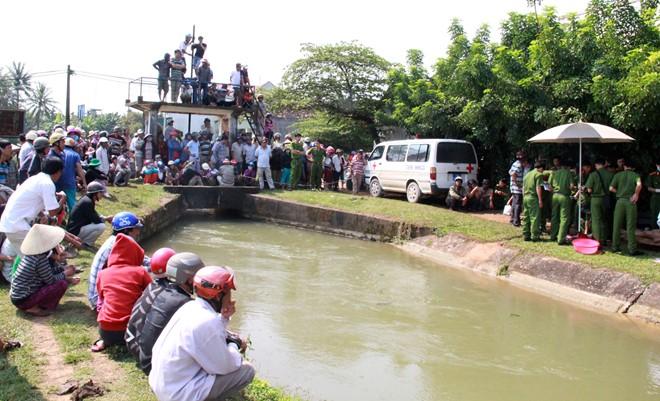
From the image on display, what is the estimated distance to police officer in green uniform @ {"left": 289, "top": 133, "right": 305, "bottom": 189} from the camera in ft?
58.6

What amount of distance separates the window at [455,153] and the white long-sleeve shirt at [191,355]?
11935 mm

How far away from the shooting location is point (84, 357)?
475cm

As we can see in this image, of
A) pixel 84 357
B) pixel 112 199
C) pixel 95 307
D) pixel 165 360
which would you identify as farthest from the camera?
pixel 112 199

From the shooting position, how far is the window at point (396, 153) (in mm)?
16219

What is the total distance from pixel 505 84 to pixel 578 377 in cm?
897

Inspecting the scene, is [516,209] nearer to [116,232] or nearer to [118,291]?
[116,232]

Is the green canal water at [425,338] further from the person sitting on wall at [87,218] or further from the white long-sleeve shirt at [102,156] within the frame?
the white long-sleeve shirt at [102,156]

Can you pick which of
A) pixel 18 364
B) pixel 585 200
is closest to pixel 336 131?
pixel 585 200

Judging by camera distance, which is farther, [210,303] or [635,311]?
[635,311]

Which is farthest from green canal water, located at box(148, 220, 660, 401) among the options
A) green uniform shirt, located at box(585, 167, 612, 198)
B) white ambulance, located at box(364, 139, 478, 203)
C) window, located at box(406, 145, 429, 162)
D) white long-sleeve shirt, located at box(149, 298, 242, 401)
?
window, located at box(406, 145, 429, 162)

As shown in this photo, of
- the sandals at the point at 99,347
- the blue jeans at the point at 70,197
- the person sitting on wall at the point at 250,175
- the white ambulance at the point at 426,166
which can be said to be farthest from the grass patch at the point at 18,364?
the person sitting on wall at the point at 250,175

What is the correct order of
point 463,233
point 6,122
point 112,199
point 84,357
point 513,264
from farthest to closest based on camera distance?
point 6,122
point 112,199
point 463,233
point 513,264
point 84,357

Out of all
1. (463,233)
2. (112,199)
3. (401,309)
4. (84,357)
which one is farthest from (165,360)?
(112,199)

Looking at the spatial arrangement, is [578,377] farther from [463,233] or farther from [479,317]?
[463,233]
